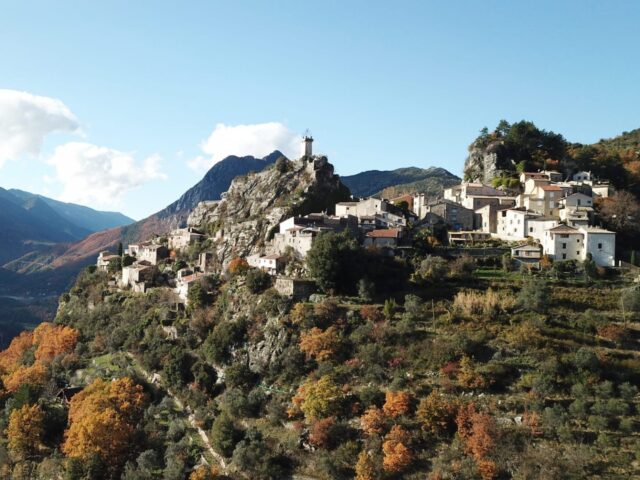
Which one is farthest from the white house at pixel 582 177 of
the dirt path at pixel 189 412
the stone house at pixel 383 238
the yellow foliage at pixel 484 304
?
the dirt path at pixel 189 412

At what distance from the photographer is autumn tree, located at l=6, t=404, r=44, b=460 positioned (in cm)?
4047

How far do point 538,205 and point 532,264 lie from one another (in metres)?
10.6

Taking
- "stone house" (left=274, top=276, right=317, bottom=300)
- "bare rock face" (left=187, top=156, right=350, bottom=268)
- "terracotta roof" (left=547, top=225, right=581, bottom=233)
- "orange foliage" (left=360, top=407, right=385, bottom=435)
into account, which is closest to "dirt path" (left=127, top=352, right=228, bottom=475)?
"orange foliage" (left=360, top=407, right=385, bottom=435)

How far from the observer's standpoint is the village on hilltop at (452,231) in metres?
46.5

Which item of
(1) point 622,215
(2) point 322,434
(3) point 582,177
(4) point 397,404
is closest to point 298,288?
(2) point 322,434

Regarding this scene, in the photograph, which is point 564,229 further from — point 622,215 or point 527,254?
point 622,215

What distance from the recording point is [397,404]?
32.7 m

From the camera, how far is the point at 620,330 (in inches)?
1425

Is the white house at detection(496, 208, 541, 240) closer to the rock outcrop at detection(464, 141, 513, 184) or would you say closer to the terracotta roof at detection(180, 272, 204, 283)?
the rock outcrop at detection(464, 141, 513, 184)

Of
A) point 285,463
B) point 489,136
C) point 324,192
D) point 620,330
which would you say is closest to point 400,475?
point 285,463

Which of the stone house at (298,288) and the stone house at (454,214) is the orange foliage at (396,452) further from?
the stone house at (454,214)

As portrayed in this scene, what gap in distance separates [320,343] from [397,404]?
8.29 m

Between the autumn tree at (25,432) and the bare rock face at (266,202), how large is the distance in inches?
850

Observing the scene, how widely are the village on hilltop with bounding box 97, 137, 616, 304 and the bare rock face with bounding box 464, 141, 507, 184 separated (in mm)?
6082
